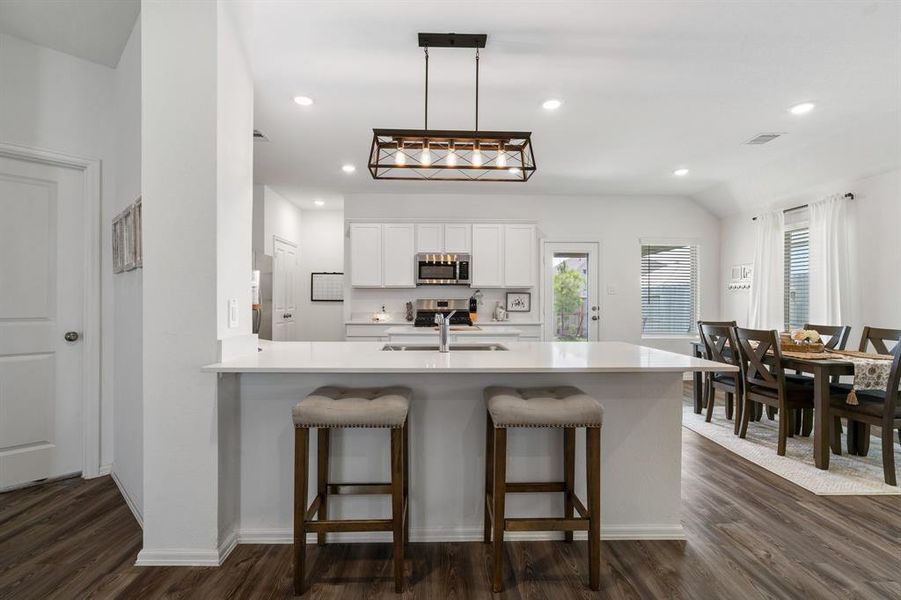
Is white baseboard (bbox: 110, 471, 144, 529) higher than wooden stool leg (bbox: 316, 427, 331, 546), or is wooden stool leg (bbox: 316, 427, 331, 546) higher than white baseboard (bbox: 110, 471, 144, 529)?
wooden stool leg (bbox: 316, 427, 331, 546)

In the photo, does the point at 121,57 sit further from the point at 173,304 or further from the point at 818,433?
the point at 818,433

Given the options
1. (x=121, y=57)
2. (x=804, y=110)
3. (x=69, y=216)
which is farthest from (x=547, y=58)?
(x=69, y=216)

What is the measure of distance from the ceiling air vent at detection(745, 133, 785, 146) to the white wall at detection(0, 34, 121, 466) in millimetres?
4999

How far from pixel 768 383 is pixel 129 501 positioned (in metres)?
4.51

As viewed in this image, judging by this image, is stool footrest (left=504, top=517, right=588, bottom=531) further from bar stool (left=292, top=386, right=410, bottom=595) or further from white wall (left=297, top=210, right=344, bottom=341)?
white wall (left=297, top=210, right=344, bottom=341)

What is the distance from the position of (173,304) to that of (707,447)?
3.81m

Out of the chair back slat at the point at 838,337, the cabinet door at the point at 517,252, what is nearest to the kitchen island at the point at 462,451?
the chair back slat at the point at 838,337

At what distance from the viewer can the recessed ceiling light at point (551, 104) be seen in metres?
3.22

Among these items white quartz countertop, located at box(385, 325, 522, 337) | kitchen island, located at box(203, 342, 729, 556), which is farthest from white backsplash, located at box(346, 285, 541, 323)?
kitchen island, located at box(203, 342, 729, 556)

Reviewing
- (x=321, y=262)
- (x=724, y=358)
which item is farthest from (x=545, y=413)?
(x=321, y=262)

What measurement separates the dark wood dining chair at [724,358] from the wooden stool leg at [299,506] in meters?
3.62

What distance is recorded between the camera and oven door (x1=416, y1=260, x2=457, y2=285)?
18.2ft

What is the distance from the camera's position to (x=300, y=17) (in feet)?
7.48

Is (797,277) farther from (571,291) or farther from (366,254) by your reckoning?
(366,254)
